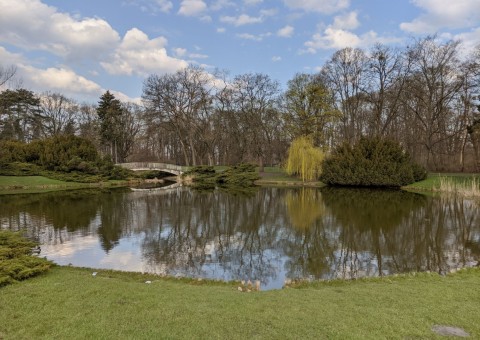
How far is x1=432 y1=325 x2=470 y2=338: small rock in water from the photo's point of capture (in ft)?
14.0

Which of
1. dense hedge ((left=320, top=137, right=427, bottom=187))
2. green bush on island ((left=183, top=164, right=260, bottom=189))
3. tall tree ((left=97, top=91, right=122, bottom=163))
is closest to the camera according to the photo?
dense hedge ((left=320, top=137, right=427, bottom=187))

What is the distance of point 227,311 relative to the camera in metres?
5.05

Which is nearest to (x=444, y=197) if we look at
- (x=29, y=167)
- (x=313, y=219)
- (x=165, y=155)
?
(x=313, y=219)

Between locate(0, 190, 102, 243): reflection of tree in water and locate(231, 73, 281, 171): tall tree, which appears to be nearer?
locate(0, 190, 102, 243): reflection of tree in water

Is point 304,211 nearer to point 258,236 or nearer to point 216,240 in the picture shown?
point 258,236

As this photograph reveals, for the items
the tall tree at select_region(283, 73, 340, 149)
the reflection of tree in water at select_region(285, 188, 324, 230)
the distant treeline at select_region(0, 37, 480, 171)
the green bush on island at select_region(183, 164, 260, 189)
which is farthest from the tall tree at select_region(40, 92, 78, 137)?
the reflection of tree in water at select_region(285, 188, 324, 230)

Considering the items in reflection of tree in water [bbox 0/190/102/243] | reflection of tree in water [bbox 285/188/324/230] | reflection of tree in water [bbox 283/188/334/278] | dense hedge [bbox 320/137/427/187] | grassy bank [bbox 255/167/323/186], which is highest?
dense hedge [bbox 320/137/427/187]

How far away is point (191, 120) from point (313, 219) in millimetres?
35651

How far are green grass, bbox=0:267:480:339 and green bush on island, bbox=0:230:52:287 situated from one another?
0.89 feet

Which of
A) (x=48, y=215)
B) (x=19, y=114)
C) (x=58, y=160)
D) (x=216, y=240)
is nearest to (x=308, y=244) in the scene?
(x=216, y=240)

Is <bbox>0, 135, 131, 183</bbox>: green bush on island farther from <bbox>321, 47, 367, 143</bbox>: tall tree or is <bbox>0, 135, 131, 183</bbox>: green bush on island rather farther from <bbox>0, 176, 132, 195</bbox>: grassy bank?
<bbox>321, 47, 367, 143</bbox>: tall tree

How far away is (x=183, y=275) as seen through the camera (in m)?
8.74

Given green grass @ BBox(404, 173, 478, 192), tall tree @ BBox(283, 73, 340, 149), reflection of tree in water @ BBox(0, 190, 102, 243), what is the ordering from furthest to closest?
1. tall tree @ BBox(283, 73, 340, 149)
2. green grass @ BBox(404, 173, 478, 192)
3. reflection of tree in water @ BBox(0, 190, 102, 243)

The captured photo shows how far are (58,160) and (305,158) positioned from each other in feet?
87.4
